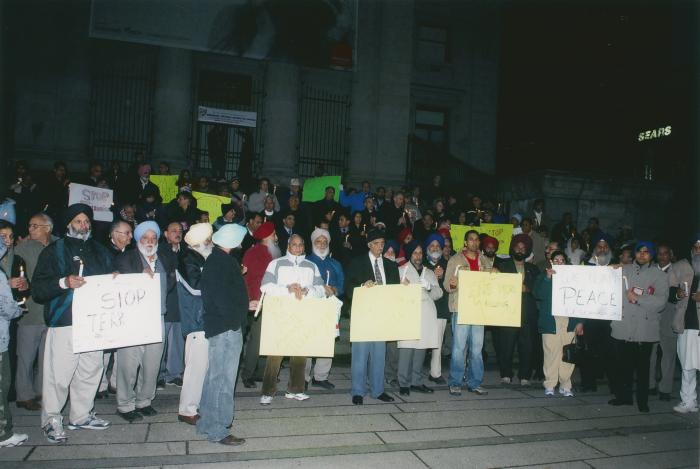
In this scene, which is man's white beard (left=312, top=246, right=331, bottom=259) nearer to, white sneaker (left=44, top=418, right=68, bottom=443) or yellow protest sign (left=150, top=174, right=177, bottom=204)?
white sneaker (left=44, top=418, right=68, bottom=443)

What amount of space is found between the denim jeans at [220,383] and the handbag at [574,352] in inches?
187

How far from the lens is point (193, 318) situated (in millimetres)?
5340

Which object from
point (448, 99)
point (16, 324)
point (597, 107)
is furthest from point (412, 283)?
point (597, 107)

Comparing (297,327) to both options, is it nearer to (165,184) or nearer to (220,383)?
(220,383)

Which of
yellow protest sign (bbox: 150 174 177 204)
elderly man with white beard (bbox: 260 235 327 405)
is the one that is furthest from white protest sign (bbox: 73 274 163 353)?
yellow protest sign (bbox: 150 174 177 204)

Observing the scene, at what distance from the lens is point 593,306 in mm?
7074

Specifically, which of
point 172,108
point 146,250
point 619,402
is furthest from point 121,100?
point 619,402

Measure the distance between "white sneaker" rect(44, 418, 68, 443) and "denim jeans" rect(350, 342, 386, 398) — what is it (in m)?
3.30

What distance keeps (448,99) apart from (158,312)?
2081 centimetres

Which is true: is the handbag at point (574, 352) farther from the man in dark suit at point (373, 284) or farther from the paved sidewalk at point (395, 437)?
the man in dark suit at point (373, 284)

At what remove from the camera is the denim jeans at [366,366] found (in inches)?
260

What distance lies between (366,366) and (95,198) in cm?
605

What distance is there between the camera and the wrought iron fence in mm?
20062

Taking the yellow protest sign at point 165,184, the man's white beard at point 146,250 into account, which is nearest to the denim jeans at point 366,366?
the man's white beard at point 146,250
